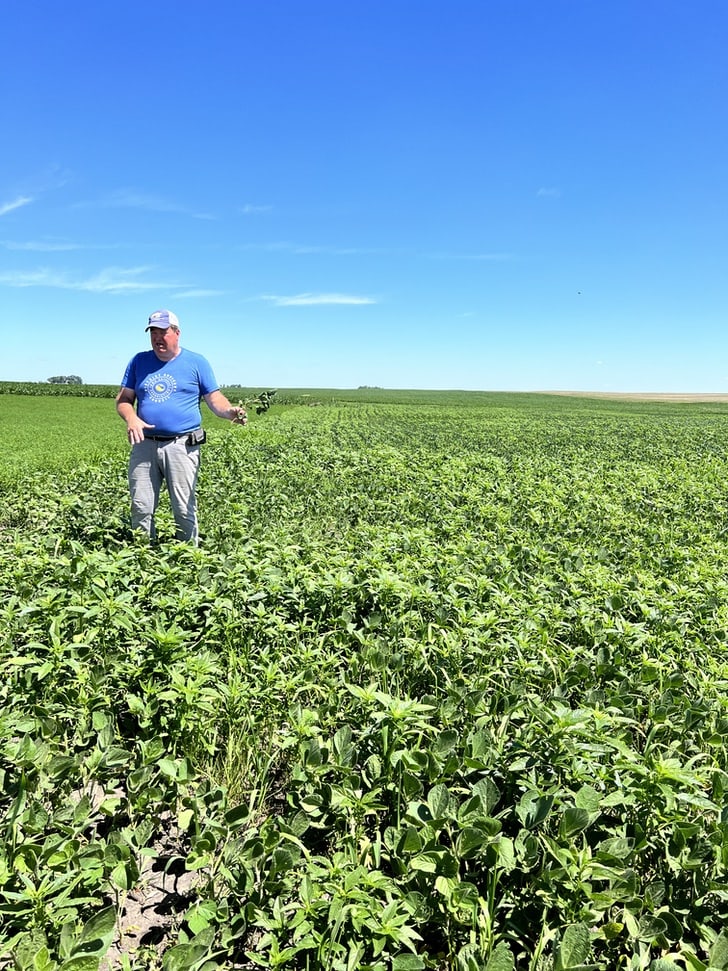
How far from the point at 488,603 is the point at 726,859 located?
7.68 ft

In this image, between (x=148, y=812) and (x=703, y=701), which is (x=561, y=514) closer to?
(x=703, y=701)

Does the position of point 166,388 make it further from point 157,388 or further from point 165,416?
point 165,416

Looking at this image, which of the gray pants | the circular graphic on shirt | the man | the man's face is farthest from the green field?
the man's face

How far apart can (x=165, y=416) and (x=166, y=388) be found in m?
0.27

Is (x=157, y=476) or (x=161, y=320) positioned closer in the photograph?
(x=161, y=320)

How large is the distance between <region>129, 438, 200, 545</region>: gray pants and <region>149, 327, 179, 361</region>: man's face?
0.83 m

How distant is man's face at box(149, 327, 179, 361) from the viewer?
5.33m

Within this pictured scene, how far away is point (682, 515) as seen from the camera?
9.04m

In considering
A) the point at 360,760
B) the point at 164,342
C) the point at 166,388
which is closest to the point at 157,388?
the point at 166,388

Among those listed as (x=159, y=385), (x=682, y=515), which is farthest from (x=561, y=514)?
(x=159, y=385)

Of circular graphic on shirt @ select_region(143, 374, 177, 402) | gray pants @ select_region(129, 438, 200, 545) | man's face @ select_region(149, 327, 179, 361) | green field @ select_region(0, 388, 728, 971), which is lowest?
green field @ select_region(0, 388, 728, 971)

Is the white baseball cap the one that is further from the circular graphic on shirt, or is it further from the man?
the circular graphic on shirt

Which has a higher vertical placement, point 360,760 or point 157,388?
point 157,388

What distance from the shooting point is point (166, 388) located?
5.52m
